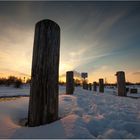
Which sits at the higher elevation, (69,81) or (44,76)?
(69,81)

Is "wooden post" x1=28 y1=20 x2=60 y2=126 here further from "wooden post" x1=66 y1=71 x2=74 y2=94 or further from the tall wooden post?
the tall wooden post

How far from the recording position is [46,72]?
266cm

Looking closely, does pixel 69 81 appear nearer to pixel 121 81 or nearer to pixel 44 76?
pixel 121 81

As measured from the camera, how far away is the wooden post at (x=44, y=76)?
2.57 meters

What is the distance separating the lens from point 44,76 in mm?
2643

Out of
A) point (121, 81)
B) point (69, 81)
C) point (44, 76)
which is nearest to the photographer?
point (44, 76)

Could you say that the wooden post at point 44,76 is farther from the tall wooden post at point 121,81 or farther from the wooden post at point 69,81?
the tall wooden post at point 121,81

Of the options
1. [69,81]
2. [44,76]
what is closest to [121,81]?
[69,81]

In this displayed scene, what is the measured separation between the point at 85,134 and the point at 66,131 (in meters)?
0.28

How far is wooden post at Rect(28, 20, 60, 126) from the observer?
8.44 ft

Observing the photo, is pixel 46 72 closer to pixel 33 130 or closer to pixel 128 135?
pixel 33 130

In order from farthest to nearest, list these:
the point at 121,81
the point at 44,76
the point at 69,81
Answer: the point at 69,81 < the point at 121,81 < the point at 44,76

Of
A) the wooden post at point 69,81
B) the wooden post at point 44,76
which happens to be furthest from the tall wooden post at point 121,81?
the wooden post at point 44,76

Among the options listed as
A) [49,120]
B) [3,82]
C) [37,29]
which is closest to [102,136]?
[49,120]
